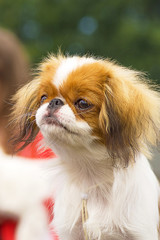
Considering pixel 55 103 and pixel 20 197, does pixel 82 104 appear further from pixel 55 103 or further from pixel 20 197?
pixel 20 197

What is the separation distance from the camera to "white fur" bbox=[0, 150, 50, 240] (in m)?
2.29

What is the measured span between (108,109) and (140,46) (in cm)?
772

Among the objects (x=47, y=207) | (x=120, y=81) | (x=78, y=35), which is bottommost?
(x=47, y=207)

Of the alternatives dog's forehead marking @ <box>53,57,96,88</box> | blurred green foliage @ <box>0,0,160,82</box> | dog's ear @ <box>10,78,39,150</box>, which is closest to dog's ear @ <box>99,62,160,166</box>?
dog's forehead marking @ <box>53,57,96,88</box>

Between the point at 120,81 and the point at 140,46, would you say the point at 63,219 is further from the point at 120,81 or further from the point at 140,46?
the point at 140,46

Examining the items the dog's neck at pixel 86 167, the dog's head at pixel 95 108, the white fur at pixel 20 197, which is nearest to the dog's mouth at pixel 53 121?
the dog's head at pixel 95 108

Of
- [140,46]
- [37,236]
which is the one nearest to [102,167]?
[37,236]

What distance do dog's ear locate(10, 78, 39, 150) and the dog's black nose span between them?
6.8 inches

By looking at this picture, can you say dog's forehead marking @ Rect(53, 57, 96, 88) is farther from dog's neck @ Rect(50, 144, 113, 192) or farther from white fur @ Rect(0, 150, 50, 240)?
white fur @ Rect(0, 150, 50, 240)

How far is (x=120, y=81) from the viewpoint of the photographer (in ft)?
5.71

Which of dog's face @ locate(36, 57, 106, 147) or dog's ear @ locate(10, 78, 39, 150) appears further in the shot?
dog's ear @ locate(10, 78, 39, 150)

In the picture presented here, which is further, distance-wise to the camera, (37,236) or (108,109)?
(37,236)

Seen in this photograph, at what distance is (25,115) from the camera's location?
6.04 feet

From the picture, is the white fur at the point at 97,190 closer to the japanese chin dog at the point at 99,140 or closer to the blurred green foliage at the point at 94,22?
the japanese chin dog at the point at 99,140
